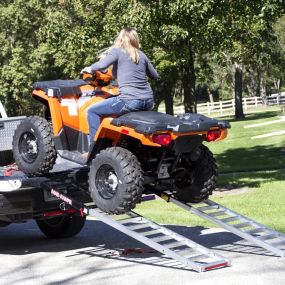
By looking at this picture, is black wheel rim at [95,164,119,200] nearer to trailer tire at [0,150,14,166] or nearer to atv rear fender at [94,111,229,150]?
atv rear fender at [94,111,229,150]

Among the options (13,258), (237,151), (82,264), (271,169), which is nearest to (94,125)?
(82,264)

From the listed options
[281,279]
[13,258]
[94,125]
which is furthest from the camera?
[13,258]

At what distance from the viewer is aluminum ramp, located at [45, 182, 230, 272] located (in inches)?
273

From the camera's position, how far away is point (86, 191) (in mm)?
7879

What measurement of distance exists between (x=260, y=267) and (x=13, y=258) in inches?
124

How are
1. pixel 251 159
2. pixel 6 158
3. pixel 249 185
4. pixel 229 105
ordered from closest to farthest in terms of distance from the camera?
pixel 6 158
pixel 249 185
pixel 251 159
pixel 229 105

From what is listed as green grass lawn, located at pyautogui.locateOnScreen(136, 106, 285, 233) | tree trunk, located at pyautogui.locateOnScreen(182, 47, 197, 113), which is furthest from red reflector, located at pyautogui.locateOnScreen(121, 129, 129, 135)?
tree trunk, located at pyautogui.locateOnScreen(182, 47, 197, 113)

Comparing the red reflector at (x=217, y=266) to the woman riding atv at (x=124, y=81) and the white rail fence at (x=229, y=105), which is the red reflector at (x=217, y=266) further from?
the white rail fence at (x=229, y=105)

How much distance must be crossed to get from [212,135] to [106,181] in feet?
4.17

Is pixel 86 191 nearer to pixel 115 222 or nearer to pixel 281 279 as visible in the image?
pixel 115 222

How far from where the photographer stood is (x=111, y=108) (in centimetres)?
744

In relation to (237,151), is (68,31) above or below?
above

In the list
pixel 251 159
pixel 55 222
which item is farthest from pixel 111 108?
pixel 251 159

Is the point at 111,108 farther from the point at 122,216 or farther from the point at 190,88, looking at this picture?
the point at 190,88
